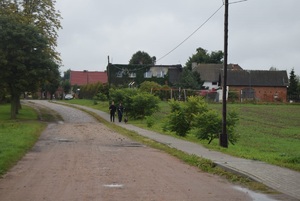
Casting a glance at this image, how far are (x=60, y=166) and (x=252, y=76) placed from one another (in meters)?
85.6

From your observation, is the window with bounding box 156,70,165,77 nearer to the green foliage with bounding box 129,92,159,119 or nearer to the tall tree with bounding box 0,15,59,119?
the green foliage with bounding box 129,92,159,119

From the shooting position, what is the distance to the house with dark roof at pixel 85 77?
127438 mm

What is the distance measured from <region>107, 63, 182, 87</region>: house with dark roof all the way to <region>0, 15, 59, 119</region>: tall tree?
48.2 m

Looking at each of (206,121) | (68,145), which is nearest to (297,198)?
(68,145)

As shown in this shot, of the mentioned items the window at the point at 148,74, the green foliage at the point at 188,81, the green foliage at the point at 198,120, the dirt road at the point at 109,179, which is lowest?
the dirt road at the point at 109,179

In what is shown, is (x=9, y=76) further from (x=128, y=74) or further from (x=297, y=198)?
(x=128, y=74)

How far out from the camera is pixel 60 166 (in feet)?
44.3

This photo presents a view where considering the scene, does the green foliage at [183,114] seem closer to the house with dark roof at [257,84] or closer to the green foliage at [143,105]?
the green foliage at [143,105]

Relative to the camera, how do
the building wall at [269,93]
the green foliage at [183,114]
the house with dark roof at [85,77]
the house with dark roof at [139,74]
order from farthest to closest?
the house with dark roof at [85,77] < the building wall at [269,93] < the house with dark roof at [139,74] < the green foliage at [183,114]

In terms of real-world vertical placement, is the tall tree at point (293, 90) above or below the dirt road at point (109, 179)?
above

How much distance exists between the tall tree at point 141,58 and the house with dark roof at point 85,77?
420 inches

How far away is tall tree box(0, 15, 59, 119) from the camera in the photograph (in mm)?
38719

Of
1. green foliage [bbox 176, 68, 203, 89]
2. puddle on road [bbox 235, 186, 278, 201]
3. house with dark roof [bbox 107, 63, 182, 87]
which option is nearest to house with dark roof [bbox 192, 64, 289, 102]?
green foliage [bbox 176, 68, 203, 89]

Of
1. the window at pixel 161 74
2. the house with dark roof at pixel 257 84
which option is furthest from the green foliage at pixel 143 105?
the house with dark roof at pixel 257 84
